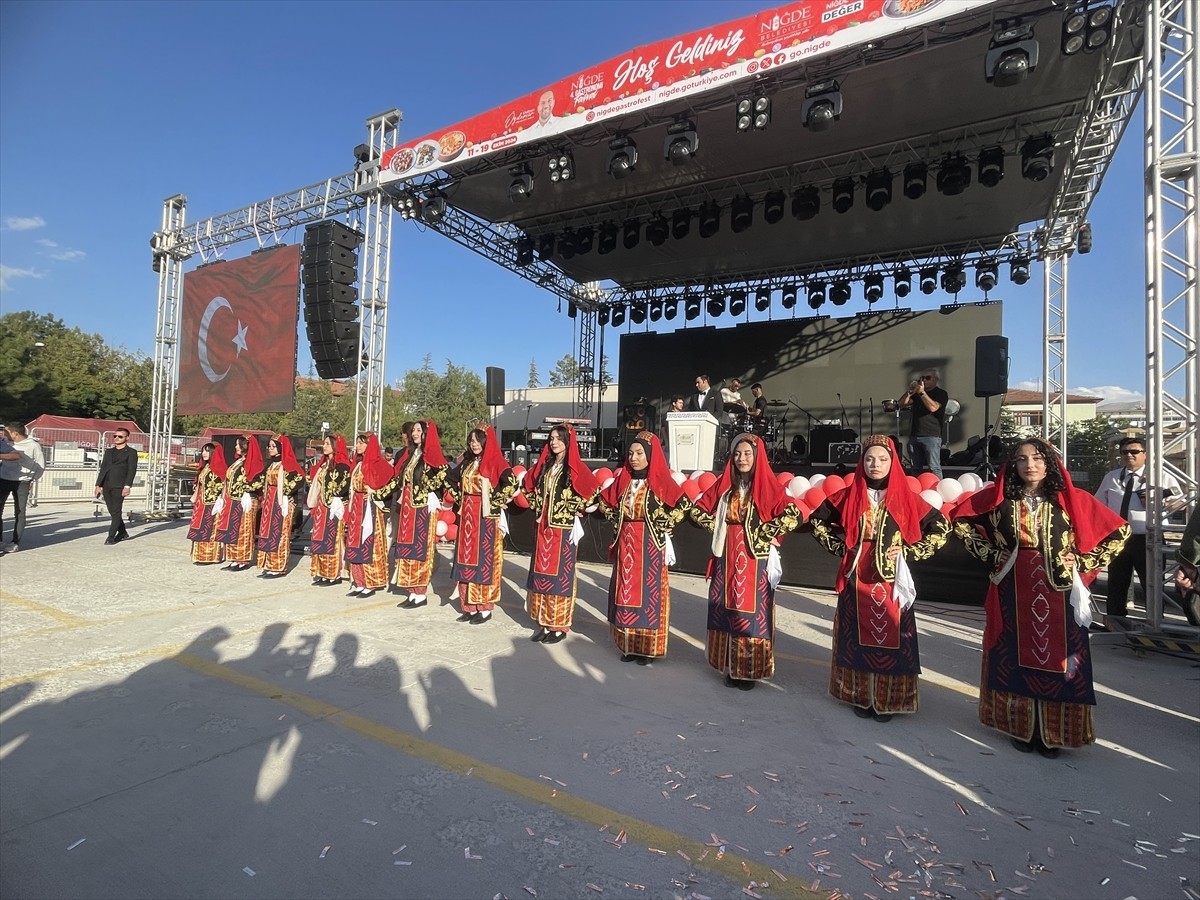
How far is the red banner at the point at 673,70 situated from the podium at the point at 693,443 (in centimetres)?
412

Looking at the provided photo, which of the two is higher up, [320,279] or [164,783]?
[320,279]

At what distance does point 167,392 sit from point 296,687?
1246 centimetres

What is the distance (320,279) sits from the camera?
988 centimetres

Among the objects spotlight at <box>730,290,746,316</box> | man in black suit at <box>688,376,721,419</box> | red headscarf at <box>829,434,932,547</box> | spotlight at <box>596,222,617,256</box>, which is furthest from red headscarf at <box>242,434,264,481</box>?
spotlight at <box>730,290,746,316</box>

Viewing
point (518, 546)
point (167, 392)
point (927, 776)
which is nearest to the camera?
point (927, 776)

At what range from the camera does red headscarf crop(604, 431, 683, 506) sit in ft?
14.3

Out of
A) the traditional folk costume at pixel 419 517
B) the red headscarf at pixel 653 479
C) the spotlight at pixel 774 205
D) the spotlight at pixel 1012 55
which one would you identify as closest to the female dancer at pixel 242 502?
the traditional folk costume at pixel 419 517

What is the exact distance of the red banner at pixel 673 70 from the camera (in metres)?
6.46

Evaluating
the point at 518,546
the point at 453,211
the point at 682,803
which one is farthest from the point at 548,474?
the point at 453,211

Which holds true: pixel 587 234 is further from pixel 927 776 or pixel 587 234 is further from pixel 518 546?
pixel 927 776

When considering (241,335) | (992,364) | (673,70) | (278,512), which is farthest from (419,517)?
(992,364)

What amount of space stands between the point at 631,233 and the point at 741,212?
2376 mm

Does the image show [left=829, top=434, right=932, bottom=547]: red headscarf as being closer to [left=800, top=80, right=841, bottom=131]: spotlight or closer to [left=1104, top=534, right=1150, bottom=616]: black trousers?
[left=1104, top=534, right=1150, bottom=616]: black trousers

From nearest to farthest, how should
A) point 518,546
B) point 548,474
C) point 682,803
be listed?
point 682,803 < point 548,474 < point 518,546
